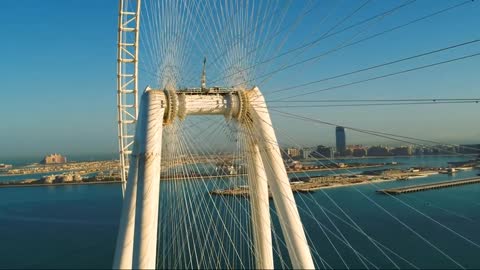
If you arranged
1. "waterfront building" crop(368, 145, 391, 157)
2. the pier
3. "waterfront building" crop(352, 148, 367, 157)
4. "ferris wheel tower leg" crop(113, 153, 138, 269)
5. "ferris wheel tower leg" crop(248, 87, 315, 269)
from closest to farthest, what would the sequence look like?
"ferris wheel tower leg" crop(248, 87, 315, 269) → "ferris wheel tower leg" crop(113, 153, 138, 269) → the pier → "waterfront building" crop(352, 148, 367, 157) → "waterfront building" crop(368, 145, 391, 157)

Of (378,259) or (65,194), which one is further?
(65,194)

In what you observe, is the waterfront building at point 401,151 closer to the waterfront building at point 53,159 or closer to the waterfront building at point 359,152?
the waterfront building at point 359,152

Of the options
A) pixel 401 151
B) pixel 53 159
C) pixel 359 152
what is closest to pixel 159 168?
pixel 359 152

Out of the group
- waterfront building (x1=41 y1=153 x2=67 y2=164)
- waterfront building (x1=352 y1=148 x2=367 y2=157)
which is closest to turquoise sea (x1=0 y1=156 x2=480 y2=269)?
waterfront building (x1=352 y1=148 x2=367 y2=157)

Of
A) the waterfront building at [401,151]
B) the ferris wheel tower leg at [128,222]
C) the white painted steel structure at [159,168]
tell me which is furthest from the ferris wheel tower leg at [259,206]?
the waterfront building at [401,151]

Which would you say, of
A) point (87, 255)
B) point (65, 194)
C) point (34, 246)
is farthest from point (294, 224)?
point (65, 194)

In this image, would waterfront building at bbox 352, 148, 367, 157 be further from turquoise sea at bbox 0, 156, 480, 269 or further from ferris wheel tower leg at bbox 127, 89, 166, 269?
ferris wheel tower leg at bbox 127, 89, 166, 269

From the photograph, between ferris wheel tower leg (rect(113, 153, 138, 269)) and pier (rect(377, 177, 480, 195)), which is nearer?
ferris wheel tower leg (rect(113, 153, 138, 269))

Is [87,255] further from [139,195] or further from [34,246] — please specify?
[139,195]
